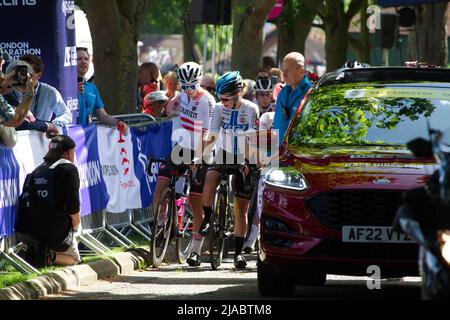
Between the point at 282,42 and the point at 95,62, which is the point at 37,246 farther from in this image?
the point at 282,42

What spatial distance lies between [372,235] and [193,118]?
4929 mm

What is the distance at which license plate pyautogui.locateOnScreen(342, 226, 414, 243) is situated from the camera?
1084 cm

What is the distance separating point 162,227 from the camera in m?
15.3

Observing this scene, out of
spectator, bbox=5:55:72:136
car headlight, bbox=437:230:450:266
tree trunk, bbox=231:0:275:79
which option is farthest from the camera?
tree trunk, bbox=231:0:275:79

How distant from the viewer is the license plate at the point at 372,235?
427 inches

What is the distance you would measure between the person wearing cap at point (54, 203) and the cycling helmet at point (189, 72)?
2.23m

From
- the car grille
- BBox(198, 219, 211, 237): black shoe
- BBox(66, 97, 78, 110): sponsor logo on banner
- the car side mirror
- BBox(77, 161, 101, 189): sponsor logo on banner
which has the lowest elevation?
BBox(198, 219, 211, 237): black shoe

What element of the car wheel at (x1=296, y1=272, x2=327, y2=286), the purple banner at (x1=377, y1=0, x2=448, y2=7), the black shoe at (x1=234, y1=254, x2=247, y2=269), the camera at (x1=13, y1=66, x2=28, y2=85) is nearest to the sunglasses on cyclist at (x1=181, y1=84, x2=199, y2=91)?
the black shoe at (x1=234, y1=254, x2=247, y2=269)

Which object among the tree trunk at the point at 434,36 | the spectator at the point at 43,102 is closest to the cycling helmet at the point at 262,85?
the spectator at the point at 43,102

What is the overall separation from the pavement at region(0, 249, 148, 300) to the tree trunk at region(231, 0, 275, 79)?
11.8m

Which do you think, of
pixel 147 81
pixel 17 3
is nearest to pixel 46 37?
pixel 17 3

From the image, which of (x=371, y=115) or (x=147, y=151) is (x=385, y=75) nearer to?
(x=371, y=115)

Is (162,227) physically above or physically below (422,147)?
below

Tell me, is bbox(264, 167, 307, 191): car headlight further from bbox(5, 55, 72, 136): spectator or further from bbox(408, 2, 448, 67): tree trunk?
bbox(408, 2, 448, 67): tree trunk
